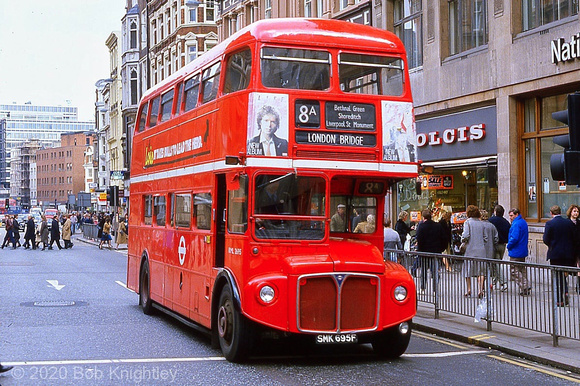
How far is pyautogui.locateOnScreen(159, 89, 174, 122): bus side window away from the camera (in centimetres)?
1444

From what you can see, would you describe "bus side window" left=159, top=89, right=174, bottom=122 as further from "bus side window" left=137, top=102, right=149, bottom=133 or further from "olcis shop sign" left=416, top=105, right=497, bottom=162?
"olcis shop sign" left=416, top=105, right=497, bottom=162

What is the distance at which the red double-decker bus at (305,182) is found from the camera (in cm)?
982

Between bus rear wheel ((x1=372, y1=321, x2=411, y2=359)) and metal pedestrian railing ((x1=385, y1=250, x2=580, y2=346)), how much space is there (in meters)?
1.97

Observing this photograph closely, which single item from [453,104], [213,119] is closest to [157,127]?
[213,119]

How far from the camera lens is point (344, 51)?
1073 cm

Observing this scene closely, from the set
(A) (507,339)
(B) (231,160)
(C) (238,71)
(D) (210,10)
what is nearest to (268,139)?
(B) (231,160)

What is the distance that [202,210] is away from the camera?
1210 centimetres

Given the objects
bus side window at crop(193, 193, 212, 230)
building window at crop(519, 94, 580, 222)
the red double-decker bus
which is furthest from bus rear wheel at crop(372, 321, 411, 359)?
building window at crop(519, 94, 580, 222)

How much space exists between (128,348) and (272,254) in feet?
8.65

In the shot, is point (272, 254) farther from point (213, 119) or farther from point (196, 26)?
point (196, 26)

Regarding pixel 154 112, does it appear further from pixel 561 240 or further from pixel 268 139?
pixel 561 240

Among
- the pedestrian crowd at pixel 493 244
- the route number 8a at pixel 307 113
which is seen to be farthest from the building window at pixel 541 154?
the route number 8a at pixel 307 113

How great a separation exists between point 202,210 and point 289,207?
227 cm

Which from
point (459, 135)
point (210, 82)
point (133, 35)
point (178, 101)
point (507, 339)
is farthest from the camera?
point (133, 35)
